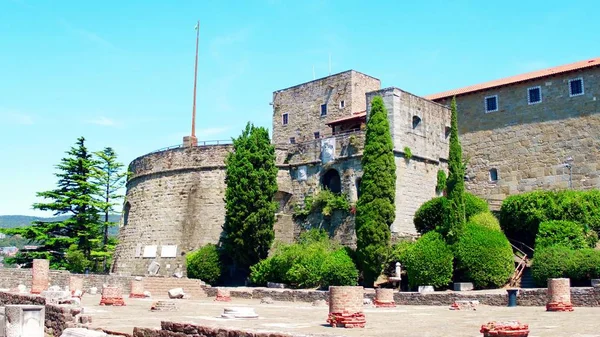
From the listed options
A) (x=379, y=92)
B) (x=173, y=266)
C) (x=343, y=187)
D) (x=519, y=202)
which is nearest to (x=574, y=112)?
(x=519, y=202)

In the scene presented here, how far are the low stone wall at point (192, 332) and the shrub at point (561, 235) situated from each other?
18345mm

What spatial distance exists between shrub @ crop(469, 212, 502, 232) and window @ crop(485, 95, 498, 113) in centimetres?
812

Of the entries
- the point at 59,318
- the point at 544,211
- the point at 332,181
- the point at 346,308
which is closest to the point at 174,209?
the point at 332,181

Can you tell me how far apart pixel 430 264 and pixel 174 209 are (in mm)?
17068

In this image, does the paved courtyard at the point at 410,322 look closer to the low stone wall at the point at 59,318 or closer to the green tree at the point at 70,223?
the low stone wall at the point at 59,318

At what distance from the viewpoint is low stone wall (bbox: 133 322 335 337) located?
1008cm

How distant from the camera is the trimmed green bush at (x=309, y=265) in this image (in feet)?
93.0

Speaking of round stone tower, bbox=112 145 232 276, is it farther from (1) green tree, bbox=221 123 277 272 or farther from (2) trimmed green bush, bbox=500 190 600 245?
(2) trimmed green bush, bbox=500 190 600 245

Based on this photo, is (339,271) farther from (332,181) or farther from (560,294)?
(560,294)

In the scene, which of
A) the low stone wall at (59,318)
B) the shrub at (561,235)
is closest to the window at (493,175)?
the shrub at (561,235)

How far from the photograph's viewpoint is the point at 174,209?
37938mm

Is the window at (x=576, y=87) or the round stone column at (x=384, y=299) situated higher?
the window at (x=576, y=87)

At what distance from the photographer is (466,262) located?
1029 inches

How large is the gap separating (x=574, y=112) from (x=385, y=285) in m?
12.8
